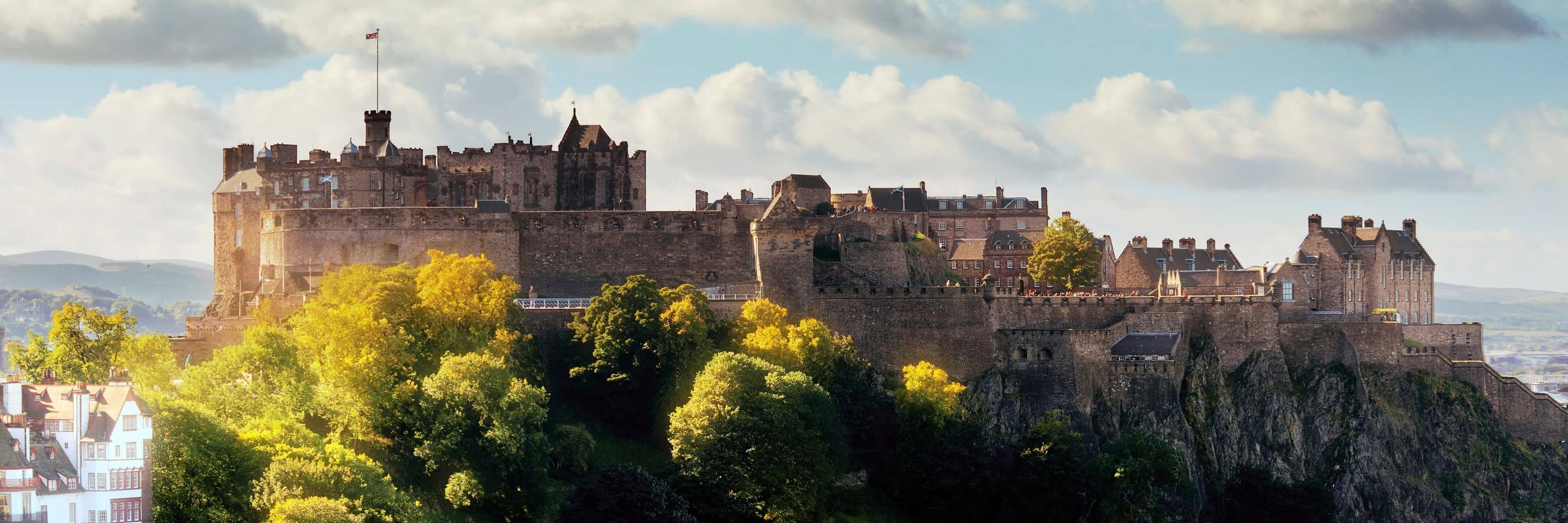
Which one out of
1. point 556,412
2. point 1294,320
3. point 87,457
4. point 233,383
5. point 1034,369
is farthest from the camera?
point 1294,320

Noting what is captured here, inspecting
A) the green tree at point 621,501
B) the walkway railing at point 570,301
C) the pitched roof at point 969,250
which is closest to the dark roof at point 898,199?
the pitched roof at point 969,250

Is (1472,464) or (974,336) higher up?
(974,336)

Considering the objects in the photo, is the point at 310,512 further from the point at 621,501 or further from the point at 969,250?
the point at 969,250

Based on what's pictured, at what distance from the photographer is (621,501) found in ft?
180

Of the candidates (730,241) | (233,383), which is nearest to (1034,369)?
(730,241)

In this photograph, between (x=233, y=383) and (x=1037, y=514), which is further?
(x=1037, y=514)

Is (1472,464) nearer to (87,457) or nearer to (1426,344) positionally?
(1426,344)

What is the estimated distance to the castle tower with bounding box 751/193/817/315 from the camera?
71500 millimetres

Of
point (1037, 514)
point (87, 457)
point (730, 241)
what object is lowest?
point (1037, 514)

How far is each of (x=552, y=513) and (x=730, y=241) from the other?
2128 centimetres

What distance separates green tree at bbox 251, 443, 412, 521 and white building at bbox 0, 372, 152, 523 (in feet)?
10.8

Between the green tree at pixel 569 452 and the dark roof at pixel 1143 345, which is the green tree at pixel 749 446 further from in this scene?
the dark roof at pixel 1143 345

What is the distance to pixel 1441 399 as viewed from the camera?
77.2 meters

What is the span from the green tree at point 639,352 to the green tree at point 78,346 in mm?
15108
